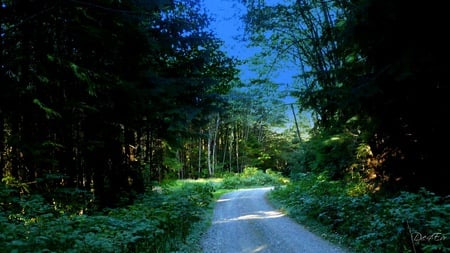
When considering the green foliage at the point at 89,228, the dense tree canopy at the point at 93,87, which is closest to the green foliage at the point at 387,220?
the green foliage at the point at 89,228

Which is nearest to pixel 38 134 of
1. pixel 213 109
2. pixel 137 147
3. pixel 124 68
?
pixel 124 68

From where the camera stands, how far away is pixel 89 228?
17.9 ft

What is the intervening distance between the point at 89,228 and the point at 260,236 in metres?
4.03

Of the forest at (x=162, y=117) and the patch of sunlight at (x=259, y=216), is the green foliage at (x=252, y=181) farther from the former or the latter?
the patch of sunlight at (x=259, y=216)

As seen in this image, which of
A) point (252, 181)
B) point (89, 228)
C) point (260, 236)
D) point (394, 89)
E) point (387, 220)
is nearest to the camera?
point (89, 228)

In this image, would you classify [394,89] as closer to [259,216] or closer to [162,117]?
[259,216]

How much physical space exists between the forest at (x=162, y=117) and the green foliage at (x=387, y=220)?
0.04 m

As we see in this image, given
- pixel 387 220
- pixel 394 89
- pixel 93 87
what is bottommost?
pixel 387 220

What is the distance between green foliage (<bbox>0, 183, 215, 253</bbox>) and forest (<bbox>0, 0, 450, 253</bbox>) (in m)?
0.03

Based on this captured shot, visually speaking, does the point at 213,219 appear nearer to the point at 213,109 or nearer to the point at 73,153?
the point at 213,109

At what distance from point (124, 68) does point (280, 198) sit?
919 cm

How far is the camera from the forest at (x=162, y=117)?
587 centimetres

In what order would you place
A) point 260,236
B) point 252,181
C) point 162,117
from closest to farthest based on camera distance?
point 260,236 < point 162,117 < point 252,181

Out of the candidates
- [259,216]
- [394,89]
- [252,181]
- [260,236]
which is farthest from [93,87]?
[252,181]
